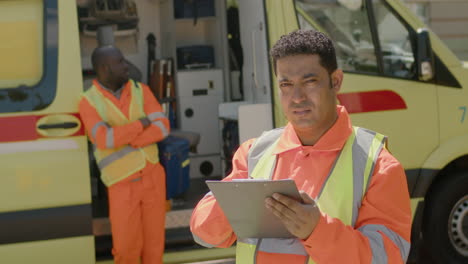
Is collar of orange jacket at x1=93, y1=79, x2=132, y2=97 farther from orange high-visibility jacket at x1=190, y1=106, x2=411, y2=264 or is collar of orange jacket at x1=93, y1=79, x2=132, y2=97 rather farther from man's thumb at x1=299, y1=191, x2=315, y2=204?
man's thumb at x1=299, y1=191, x2=315, y2=204

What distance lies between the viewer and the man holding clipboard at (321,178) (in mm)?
1710

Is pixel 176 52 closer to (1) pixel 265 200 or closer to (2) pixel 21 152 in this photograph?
(2) pixel 21 152

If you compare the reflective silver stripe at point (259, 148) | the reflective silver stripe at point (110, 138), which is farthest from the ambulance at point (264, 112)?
the reflective silver stripe at point (259, 148)

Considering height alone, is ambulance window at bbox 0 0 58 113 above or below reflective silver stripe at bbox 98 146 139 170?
above

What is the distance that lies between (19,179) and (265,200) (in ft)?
8.65

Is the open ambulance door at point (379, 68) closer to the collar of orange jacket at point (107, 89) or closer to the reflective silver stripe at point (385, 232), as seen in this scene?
the collar of orange jacket at point (107, 89)

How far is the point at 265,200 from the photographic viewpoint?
169 centimetres

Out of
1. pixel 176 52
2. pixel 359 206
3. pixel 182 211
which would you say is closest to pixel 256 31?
pixel 182 211

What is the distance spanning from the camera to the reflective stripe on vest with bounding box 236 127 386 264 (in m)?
1.81

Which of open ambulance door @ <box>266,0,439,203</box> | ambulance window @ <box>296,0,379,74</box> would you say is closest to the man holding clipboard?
open ambulance door @ <box>266,0,439,203</box>

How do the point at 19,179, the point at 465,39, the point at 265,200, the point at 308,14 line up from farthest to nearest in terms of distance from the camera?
1. the point at 465,39
2. the point at 308,14
3. the point at 19,179
4. the point at 265,200

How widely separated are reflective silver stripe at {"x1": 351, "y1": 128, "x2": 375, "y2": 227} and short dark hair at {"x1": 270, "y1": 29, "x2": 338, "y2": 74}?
0.21 m

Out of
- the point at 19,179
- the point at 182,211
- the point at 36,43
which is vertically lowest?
the point at 182,211

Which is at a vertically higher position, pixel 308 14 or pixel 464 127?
pixel 308 14
